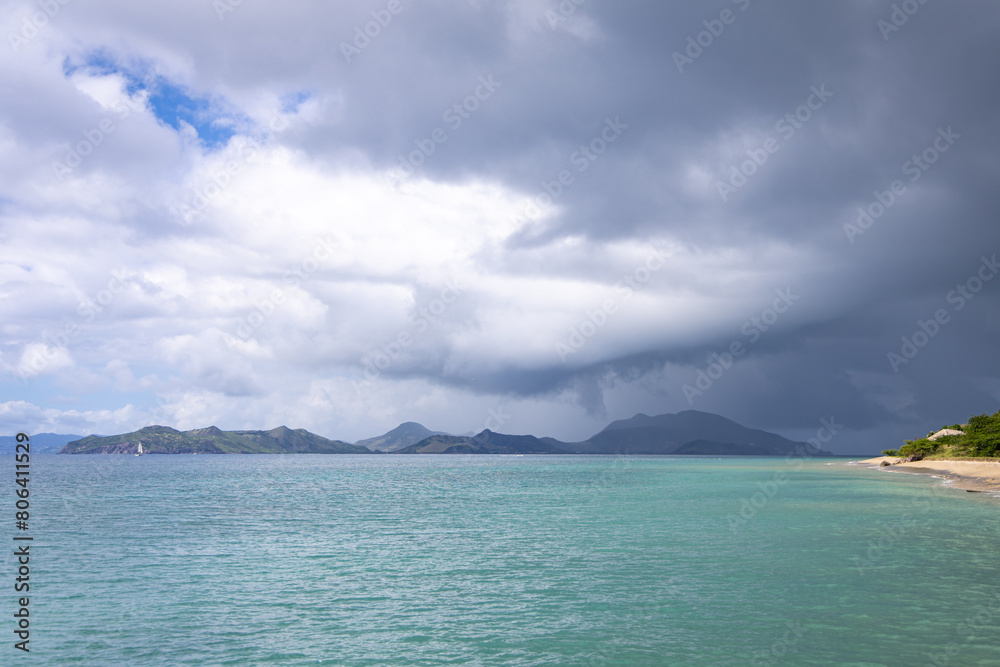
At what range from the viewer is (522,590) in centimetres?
2966

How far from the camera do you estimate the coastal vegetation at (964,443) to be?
130750mm

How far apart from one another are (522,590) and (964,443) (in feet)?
541

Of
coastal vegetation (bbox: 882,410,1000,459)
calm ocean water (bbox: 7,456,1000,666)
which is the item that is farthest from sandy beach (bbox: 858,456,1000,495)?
calm ocean water (bbox: 7,456,1000,666)

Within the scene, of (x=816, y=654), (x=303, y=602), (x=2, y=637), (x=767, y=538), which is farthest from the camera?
(x=767, y=538)

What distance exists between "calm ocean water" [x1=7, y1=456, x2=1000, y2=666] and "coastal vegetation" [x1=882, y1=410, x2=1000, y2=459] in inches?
3675

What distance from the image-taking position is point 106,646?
74.5 feet

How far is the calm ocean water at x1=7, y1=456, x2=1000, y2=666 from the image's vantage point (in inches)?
846

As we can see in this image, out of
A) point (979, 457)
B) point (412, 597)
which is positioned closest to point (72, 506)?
point (412, 597)

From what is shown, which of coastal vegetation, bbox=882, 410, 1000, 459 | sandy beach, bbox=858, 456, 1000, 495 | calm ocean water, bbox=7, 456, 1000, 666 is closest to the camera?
calm ocean water, bbox=7, 456, 1000, 666

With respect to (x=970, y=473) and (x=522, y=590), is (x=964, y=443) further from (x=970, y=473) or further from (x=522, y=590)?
(x=522, y=590)

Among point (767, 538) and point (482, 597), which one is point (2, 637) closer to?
point (482, 597)

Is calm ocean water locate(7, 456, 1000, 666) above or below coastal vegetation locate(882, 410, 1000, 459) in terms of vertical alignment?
below

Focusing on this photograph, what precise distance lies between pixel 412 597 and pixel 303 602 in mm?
5124

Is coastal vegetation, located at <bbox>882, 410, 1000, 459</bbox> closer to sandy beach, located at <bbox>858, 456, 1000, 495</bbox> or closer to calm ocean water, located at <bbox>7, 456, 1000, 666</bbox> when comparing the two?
sandy beach, located at <bbox>858, 456, 1000, 495</bbox>
